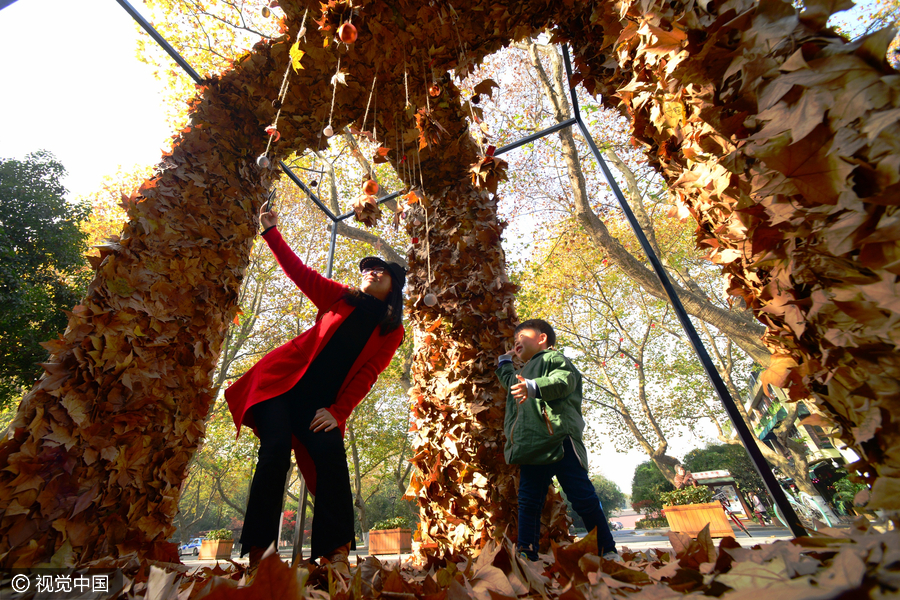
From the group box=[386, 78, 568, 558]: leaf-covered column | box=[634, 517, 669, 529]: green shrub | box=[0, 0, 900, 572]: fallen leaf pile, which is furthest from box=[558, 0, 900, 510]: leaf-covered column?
box=[634, 517, 669, 529]: green shrub

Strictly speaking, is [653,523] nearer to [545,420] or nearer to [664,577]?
[545,420]

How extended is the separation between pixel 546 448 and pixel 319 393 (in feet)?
4.10

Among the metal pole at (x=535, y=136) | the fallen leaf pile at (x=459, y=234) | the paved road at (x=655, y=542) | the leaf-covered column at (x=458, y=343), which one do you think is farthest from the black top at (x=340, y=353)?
the metal pole at (x=535, y=136)

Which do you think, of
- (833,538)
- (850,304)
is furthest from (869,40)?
(833,538)

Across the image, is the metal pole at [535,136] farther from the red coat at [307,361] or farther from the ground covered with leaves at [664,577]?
the ground covered with leaves at [664,577]

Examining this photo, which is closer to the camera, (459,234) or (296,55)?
(296,55)

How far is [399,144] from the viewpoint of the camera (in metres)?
3.04

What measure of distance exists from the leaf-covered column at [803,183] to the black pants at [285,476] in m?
1.61

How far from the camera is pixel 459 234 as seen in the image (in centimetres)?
283

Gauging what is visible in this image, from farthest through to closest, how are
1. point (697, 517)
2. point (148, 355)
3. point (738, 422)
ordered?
point (697, 517), point (148, 355), point (738, 422)

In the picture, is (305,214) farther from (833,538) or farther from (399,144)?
(833,538)

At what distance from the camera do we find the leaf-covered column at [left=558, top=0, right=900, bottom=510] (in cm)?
75

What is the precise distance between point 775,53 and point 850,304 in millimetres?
647

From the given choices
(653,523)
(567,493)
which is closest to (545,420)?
(567,493)
